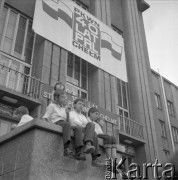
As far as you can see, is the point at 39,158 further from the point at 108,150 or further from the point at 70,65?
the point at 70,65

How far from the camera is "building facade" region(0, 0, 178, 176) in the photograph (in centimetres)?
1166

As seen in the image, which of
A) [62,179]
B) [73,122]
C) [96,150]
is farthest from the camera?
[73,122]

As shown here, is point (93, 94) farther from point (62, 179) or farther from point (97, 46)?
point (62, 179)

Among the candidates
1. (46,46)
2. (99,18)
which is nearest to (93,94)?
(46,46)

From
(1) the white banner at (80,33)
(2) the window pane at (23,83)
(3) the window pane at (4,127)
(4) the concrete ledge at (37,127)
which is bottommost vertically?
(4) the concrete ledge at (37,127)

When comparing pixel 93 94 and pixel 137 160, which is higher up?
pixel 93 94

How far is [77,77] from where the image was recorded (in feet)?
50.7

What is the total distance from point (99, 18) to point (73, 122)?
569 inches

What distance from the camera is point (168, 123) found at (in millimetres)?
22594

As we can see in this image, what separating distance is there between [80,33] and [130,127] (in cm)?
654

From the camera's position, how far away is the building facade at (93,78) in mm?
11664

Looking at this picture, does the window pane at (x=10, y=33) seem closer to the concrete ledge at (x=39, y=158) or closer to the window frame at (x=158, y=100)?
the concrete ledge at (x=39, y=158)

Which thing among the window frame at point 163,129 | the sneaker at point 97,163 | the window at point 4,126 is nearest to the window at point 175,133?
the window frame at point 163,129

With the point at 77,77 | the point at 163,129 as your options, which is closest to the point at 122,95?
the point at 77,77
